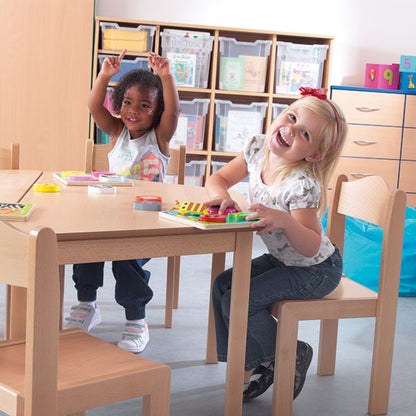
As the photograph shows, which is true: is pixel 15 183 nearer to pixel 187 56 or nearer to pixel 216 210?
pixel 216 210

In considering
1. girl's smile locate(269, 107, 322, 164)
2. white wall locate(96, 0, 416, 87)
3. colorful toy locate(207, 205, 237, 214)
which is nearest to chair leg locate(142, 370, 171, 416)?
colorful toy locate(207, 205, 237, 214)

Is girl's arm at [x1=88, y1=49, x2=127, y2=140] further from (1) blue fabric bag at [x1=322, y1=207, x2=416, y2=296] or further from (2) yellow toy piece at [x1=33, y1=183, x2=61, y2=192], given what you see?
(1) blue fabric bag at [x1=322, y1=207, x2=416, y2=296]

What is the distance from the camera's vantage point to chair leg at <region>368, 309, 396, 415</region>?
1639 mm

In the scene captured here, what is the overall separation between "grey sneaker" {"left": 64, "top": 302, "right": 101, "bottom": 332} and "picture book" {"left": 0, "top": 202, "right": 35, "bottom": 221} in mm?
909

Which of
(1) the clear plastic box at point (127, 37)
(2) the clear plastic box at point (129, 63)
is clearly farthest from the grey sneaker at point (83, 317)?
(1) the clear plastic box at point (127, 37)

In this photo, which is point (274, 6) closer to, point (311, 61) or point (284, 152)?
point (311, 61)

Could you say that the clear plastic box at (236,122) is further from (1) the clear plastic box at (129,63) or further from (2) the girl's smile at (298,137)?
(2) the girl's smile at (298,137)

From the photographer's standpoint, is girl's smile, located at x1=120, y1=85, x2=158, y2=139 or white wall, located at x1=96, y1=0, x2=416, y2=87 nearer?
girl's smile, located at x1=120, y1=85, x2=158, y2=139

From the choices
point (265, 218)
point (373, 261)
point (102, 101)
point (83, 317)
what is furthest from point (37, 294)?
point (373, 261)

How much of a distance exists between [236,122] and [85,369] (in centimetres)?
315

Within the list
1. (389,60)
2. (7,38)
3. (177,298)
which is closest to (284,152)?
(177,298)

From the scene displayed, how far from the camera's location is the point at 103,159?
2.38 meters

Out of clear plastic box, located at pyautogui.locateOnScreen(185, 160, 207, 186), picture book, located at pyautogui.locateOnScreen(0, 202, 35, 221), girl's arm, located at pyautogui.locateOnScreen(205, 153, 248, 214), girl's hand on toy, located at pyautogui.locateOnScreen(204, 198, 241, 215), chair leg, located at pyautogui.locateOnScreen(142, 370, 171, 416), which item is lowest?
chair leg, located at pyautogui.locateOnScreen(142, 370, 171, 416)

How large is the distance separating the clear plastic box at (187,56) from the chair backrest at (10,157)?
1.89m
